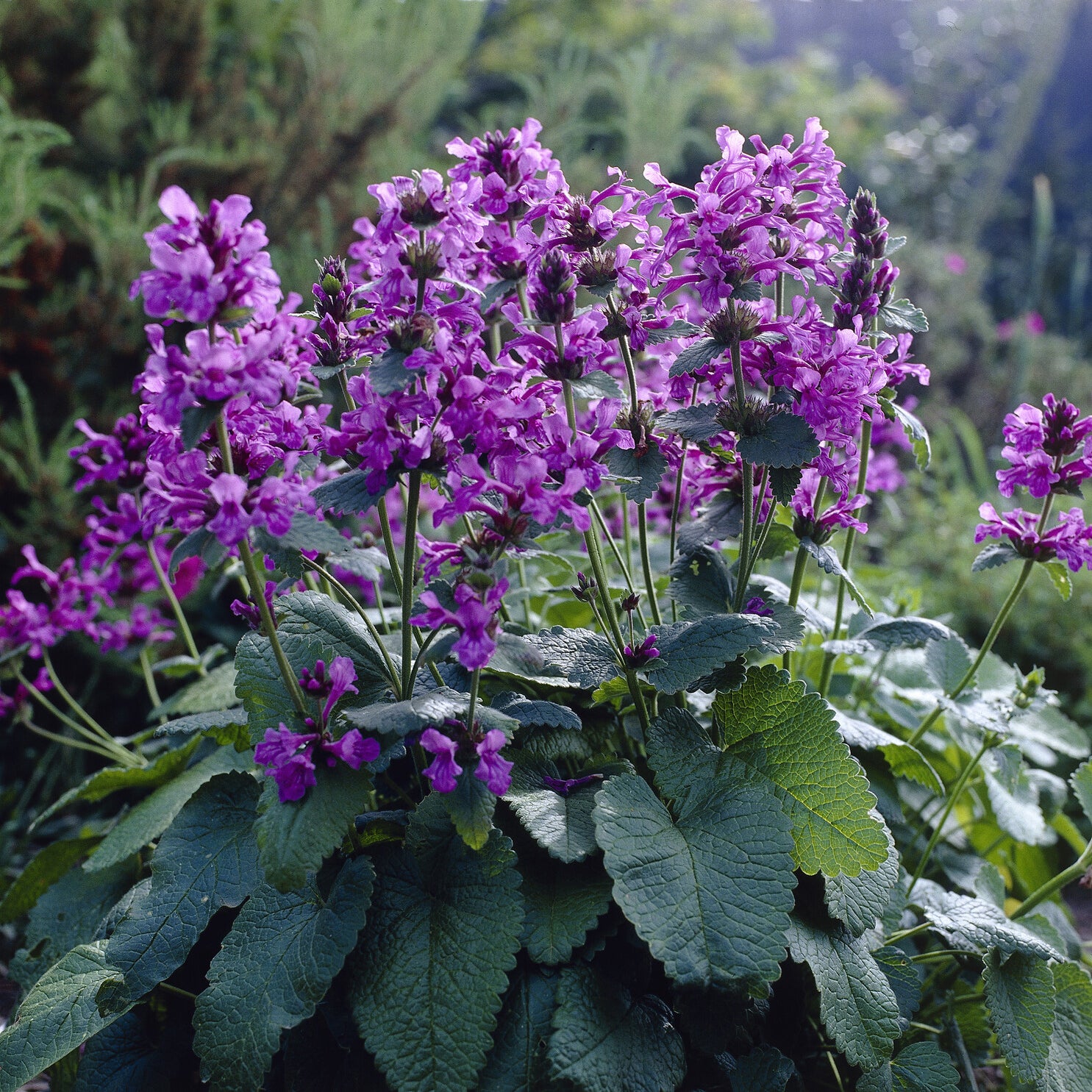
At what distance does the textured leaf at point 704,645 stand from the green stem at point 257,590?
51 centimetres

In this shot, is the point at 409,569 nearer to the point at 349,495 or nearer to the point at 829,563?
the point at 349,495

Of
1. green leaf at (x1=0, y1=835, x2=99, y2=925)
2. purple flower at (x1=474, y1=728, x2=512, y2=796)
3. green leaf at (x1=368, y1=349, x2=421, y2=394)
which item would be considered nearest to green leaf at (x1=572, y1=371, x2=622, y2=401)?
green leaf at (x1=368, y1=349, x2=421, y2=394)

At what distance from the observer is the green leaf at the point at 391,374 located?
110cm

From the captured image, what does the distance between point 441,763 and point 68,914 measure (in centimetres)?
112

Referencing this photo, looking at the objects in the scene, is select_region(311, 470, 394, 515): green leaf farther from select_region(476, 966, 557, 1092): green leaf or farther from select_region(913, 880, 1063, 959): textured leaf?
select_region(913, 880, 1063, 959): textured leaf

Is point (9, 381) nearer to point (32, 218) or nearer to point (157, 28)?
point (32, 218)

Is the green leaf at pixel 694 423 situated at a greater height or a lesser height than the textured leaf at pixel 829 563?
greater

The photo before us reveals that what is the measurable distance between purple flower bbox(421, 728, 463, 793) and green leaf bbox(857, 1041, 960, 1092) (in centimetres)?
82

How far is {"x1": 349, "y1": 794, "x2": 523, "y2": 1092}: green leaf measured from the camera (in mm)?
1193

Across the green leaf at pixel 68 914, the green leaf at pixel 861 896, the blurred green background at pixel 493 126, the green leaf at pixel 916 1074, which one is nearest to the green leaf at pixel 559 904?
→ the green leaf at pixel 861 896

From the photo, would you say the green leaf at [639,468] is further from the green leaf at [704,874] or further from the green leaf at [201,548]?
the green leaf at [201,548]

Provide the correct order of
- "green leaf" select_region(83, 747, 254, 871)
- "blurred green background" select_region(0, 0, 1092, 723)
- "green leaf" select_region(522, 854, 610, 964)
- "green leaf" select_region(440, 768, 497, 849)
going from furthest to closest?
"blurred green background" select_region(0, 0, 1092, 723) < "green leaf" select_region(83, 747, 254, 871) < "green leaf" select_region(522, 854, 610, 964) < "green leaf" select_region(440, 768, 497, 849)

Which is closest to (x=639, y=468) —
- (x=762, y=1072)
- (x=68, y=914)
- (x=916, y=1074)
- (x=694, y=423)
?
(x=694, y=423)

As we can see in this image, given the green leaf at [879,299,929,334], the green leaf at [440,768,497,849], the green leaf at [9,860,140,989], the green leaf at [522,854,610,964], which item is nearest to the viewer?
the green leaf at [440,768,497,849]
